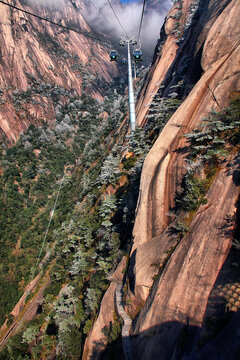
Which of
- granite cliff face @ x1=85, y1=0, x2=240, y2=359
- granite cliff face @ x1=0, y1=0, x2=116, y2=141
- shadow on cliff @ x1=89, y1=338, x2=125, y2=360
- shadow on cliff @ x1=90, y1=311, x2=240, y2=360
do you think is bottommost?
shadow on cliff @ x1=89, y1=338, x2=125, y2=360

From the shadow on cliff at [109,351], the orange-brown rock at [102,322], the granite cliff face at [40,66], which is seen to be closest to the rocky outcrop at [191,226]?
the shadow on cliff at [109,351]

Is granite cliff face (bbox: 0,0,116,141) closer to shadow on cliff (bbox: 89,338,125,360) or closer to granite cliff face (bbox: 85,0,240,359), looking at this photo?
granite cliff face (bbox: 85,0,240,359)

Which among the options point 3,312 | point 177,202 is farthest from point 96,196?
point 3,312

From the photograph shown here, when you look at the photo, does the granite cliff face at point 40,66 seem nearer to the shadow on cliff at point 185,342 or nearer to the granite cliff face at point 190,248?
the granite cliff face at point 190,248

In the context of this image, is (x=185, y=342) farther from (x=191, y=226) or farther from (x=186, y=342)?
(x=191, y=226)

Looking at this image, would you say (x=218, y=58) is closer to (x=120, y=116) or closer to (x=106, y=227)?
(x=106, y=227)

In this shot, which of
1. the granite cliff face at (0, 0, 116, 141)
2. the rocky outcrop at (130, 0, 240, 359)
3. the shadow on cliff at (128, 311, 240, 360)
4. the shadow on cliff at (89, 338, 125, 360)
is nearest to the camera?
the shadow on cliff at (128, 311, 240, 360)

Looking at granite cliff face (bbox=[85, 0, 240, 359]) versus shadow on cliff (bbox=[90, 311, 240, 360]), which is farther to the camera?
granite cliff face (bbox=[85, 0, 240, 359])

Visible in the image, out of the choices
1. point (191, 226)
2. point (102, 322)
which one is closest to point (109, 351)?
point (102, 322)


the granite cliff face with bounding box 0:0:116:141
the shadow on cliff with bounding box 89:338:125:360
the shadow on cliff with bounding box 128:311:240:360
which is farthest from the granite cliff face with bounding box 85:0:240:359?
the granite cliff face with bounding box 0:0:116:141
